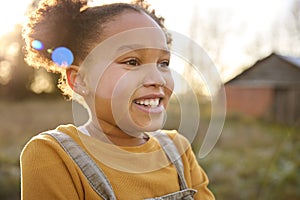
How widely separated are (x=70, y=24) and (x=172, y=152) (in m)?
0.46

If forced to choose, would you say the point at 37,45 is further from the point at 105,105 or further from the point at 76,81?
the point at 105,105

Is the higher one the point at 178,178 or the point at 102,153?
the point at 102,153

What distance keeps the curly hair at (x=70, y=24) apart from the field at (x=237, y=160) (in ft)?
7.22

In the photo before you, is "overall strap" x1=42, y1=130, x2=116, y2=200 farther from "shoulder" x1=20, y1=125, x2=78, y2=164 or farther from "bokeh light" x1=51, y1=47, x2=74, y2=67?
"bokeh light" x1=51, y1=47, x2=74, y2=67

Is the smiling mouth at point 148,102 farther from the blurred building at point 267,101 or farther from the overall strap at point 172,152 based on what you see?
the blurred building at point 267,101

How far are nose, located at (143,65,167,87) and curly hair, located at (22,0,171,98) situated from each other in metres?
0.16

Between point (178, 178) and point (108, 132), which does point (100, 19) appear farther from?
point (178, 178)

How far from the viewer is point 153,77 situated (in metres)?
1.12

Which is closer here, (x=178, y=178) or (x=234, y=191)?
(x=178, y=178)

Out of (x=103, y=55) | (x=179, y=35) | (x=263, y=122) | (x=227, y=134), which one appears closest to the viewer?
(x=103, y=55)

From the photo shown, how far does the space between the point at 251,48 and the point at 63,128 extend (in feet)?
9.88

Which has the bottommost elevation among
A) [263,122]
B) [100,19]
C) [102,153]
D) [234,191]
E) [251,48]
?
[263,122]

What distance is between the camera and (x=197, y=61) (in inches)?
86.9

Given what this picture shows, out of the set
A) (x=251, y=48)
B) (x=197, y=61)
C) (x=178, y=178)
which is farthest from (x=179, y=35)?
(x=251, y=48)
